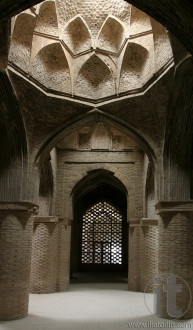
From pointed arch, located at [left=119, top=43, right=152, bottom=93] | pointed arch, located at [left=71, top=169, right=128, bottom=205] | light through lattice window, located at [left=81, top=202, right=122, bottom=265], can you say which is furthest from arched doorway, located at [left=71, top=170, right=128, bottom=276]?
pointed arch, located at [left=119, top=43, right=152, bottom=93]

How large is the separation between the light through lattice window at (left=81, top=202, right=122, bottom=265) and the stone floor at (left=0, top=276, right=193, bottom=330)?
627cm

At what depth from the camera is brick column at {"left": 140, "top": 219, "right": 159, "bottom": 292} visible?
531 inches

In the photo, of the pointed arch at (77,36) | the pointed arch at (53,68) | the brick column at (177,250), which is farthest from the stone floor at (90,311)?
the pointed arch at (77,36)

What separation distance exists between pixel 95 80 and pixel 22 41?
2.47 meters

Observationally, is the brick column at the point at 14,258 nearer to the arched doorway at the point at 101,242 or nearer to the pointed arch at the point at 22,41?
the pointed arch at the point at 22,41

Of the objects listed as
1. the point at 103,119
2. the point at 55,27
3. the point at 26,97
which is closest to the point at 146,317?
the point at 103,119

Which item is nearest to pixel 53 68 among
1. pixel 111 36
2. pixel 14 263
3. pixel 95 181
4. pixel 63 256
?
pixel 111 36

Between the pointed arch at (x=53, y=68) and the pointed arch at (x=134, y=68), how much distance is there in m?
1.55

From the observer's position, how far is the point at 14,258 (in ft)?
29.7

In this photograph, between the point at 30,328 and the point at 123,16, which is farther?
the point at 123,16

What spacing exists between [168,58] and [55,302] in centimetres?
790

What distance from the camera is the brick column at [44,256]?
13164 millimetres

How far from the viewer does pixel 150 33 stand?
9312 mm

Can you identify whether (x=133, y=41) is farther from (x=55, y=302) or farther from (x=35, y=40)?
(x=55, y=302)
